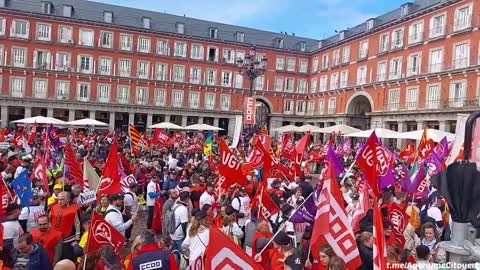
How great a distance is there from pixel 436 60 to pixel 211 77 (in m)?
27.1

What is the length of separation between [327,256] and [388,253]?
2.47ft

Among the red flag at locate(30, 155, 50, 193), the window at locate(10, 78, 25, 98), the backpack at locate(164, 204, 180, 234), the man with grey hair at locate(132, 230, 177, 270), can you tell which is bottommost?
the backpack at locate(164, 204, 180, 234)

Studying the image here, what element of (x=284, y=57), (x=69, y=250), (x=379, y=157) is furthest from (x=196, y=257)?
(x=284, y=57)

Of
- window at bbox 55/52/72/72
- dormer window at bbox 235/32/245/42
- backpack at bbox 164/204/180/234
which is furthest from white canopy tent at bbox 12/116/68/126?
dormer window at bbox 235/32/245/42

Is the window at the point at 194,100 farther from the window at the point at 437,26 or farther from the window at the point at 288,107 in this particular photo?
the window at the point at 437,26

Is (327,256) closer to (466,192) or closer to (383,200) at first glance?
(466,192)

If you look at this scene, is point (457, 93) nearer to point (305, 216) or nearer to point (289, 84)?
point (289, 84)

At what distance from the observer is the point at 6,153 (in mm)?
14680

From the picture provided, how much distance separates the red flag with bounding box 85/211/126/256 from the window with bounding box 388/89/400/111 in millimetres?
39862

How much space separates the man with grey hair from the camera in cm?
516

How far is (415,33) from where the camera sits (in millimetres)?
40344

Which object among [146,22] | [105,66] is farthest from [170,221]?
[146,22]

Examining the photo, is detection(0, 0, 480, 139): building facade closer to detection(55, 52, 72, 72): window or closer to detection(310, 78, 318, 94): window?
detection(55, 52, 72, 72): window

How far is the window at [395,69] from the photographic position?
42.2 meters
